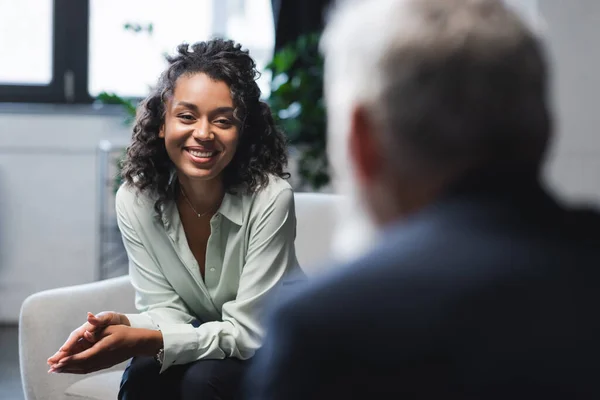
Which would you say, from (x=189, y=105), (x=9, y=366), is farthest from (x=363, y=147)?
(x=9, y=366)

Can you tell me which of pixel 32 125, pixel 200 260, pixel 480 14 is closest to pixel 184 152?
pixel 200 260

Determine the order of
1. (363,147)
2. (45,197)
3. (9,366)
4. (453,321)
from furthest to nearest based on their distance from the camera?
(45,197)
(9,366)
(363,147)
(453,321)

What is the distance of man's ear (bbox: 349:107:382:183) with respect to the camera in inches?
27.7

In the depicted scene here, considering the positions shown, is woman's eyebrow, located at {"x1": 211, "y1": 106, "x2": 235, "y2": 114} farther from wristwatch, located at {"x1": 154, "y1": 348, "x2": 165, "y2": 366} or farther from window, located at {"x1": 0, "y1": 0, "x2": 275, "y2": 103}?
window, located at {"x1": 0, "y1": 0, "x2": 275, "y2": 103}

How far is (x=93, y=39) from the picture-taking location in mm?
3912

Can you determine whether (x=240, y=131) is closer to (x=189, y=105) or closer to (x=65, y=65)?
(x=189, y=105)

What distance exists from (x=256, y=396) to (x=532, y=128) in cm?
30

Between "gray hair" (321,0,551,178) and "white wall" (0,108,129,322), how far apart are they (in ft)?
10.6

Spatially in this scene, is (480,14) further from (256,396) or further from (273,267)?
(273,267)

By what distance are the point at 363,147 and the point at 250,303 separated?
1073mm

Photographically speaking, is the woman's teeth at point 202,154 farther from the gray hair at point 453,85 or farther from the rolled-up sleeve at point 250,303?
the gray hair at point 453,85

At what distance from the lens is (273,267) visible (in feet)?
5.89

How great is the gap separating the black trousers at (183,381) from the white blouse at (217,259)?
93 mm

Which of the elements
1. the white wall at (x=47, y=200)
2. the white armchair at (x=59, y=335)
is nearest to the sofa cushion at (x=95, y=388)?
the white armchair at (x=59, y=335)
